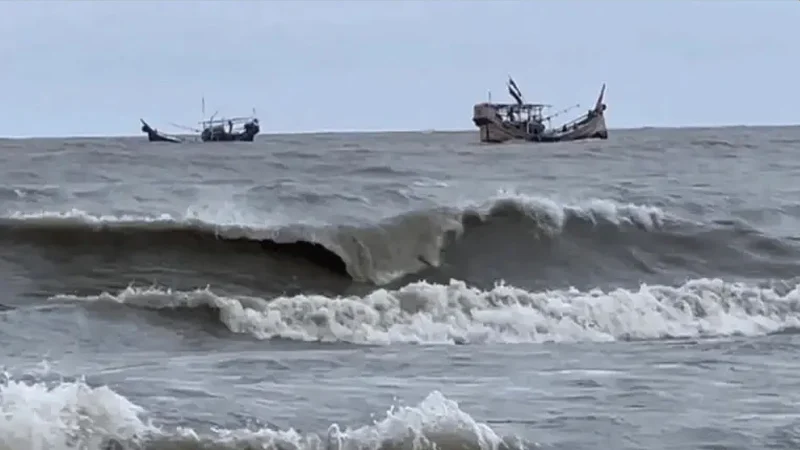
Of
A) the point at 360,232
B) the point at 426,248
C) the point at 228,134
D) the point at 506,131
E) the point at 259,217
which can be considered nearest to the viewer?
the point at 426,248

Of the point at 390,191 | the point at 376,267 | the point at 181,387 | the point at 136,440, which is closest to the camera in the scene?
the point at 136,440

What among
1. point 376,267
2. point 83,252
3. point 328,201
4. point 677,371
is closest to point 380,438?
point 677,371

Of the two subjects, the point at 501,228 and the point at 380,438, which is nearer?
the point at 380,438

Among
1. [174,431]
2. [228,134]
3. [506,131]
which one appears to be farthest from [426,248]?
[228,134]

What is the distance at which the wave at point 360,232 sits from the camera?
16078 mm

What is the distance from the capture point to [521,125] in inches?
2148

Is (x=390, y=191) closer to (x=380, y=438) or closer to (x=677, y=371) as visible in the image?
(x=677, y=371)

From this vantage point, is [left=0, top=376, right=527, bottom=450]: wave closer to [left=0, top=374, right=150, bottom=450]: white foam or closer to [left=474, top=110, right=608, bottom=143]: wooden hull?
[left=0, top=374, right=150, bottom=450]: white foam

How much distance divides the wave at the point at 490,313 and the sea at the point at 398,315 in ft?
0.10

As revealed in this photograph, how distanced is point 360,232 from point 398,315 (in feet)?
13.9

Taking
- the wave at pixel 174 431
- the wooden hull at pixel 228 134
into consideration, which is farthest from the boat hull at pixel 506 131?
the wave at pixel 174 431

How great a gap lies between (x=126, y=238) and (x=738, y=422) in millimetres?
10356

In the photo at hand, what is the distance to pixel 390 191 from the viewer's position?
72.3 ft

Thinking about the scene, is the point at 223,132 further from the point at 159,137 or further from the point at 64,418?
the point at 64,418
